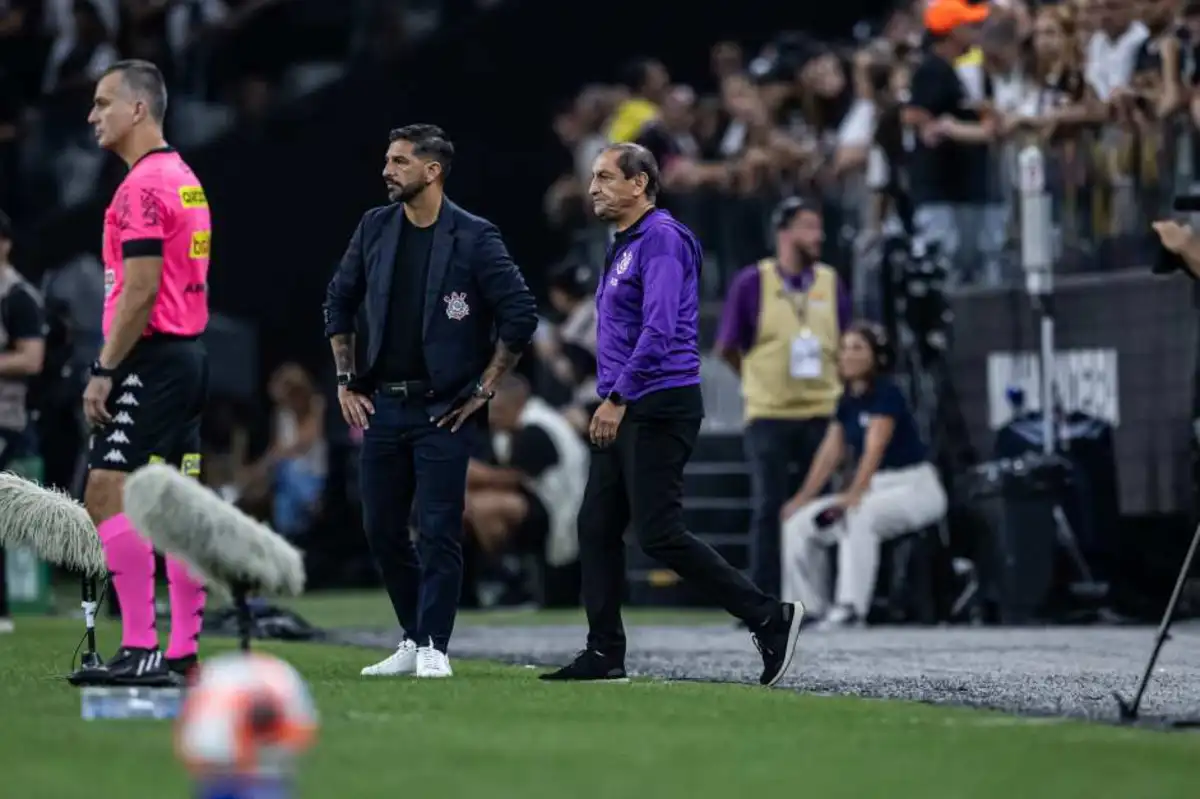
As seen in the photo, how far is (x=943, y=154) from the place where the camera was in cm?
1766

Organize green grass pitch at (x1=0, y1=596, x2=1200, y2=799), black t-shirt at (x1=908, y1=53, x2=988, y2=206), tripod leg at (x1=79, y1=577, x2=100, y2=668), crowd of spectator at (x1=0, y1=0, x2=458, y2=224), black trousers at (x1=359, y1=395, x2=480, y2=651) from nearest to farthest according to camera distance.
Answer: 1. green grass pitch at (x1=0, y1=596, x2=1200, y2=799)
2. tripod leg at (x1=79, y1=577, x2=100, y2=668)
3. black trousers at (x1=359, y1=395, x2=480, y2=651)
4. black t-shirt at (x1=908, y1=53, x2=988, y2=206)
5. crowd of spectator at (x1=0, y1=0, x2=458, y2=224)

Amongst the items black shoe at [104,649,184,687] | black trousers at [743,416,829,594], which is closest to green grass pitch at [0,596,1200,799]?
black shoe at [104,649,184,687]

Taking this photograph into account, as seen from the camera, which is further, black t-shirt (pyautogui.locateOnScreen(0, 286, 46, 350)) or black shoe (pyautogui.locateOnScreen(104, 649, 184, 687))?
black t-shirt (pyautogui.locateOnScreen(0, 286, 46, 350))

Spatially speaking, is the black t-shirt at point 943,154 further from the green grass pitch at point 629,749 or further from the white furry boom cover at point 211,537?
the white furry boom cover at point 211,537

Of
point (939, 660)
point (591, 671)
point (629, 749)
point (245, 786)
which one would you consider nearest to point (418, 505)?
point (591, 671)

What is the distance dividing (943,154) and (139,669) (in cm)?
899

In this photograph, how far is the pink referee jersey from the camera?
10.2 m

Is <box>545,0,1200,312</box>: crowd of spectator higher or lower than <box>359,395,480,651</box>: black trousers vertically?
higher

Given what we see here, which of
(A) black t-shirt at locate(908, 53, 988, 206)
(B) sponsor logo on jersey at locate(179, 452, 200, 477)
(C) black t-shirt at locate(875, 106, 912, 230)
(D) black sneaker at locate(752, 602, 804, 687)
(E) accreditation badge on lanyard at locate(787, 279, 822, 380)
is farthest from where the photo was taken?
(C) black t-shirt at locate(875, 106, 912, 230)

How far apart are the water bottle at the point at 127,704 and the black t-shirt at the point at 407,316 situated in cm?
264

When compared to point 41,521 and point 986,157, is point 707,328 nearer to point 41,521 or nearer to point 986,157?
point 986,157

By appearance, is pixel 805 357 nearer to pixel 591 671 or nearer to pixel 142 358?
pixel 591 671

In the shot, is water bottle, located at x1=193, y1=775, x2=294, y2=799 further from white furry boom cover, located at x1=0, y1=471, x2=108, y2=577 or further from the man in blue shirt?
the man in blue shirt

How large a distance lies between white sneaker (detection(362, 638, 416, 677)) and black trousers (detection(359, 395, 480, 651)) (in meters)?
0.07
